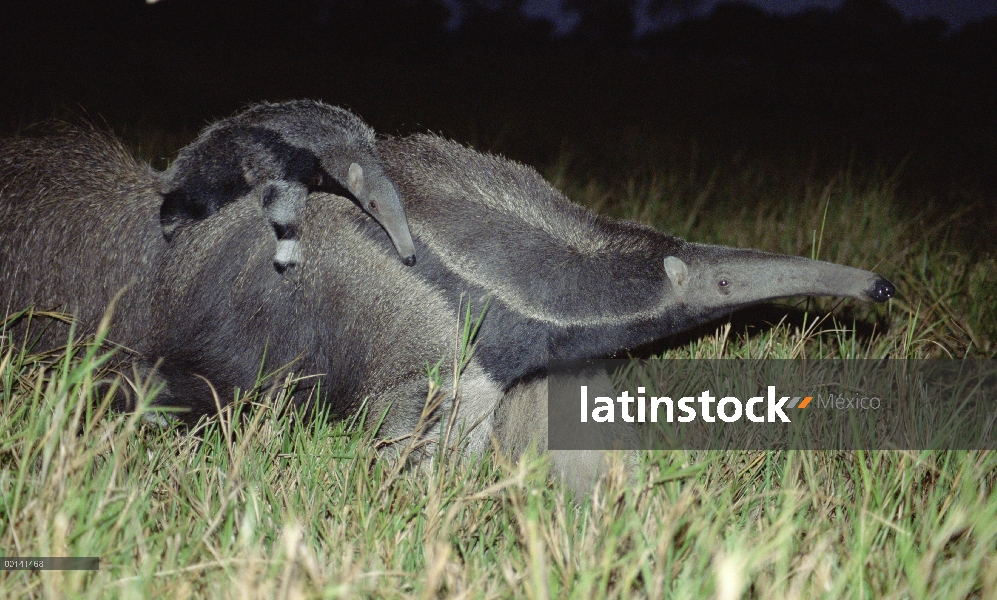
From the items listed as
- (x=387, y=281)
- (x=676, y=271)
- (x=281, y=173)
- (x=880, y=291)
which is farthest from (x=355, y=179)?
(x=880, y=291)

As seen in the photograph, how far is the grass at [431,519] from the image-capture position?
209 cm

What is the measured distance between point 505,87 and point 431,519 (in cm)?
1799

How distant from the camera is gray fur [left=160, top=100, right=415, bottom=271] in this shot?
326 cm

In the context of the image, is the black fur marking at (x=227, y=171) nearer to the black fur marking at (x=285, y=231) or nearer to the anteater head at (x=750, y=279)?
the black fur marking at (x=285, y=231)

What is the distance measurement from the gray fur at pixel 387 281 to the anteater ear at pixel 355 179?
0.10 meters

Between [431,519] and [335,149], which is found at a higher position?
[335,149]

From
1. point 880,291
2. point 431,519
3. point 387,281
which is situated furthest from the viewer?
point 387,281

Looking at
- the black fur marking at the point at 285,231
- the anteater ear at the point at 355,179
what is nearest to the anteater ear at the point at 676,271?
the anteater ear at the point at 355,179

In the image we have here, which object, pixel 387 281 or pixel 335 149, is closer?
pixel 387 281

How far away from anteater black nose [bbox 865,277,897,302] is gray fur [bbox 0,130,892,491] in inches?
0.7

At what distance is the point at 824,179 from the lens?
957cm

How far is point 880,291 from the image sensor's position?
2.99 m

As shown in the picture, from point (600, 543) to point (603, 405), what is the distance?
1104mm

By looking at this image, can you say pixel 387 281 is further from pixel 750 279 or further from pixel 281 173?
pixel 750 279
